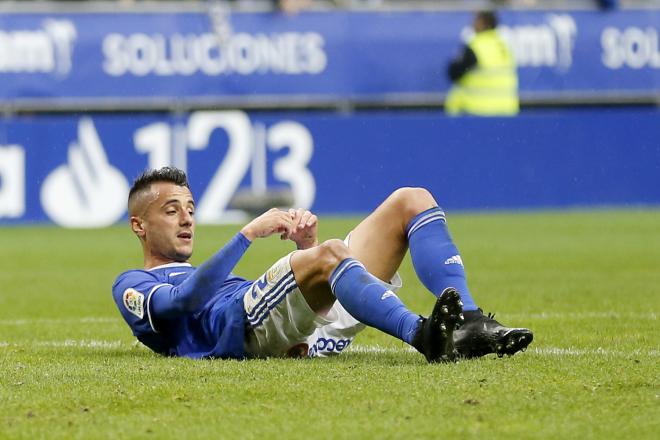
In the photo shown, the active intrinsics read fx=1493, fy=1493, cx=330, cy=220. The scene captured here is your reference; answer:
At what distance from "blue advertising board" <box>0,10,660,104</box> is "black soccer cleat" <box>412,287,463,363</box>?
46.1 ft

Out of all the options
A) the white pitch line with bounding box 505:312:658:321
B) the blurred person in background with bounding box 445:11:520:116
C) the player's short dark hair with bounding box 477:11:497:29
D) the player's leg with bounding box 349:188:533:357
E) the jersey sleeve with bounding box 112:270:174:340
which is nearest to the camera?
the player's leg with bounding box 349:188:533:357

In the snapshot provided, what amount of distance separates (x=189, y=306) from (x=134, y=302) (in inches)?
11.2

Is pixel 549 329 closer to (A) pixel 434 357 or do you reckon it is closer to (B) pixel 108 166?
(A) pixel 434 357

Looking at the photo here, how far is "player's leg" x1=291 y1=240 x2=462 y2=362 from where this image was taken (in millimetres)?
5523

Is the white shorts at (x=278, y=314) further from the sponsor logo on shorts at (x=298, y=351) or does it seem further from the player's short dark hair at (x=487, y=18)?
the player's short dark hair at (x=487, y=18)

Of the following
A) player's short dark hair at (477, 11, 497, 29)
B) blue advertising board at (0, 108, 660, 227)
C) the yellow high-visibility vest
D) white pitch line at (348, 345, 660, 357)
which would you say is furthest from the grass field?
player's short dark hair at (477, 11, 497, 29)

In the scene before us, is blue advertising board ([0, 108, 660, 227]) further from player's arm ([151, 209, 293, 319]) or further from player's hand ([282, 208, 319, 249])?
player's arm ([151, 209, 293, 319])

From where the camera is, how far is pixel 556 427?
4.50m

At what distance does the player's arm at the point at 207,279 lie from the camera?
5.82 meters

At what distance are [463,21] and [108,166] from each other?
5.53m

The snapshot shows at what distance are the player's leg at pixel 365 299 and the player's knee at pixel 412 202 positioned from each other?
45 centimetres

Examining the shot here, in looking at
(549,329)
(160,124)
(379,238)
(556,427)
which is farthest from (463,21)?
(556,427)

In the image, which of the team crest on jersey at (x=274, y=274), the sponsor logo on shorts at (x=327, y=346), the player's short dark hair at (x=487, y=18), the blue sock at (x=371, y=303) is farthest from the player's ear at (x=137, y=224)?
the player's short dark hair at (x=487, y=18)

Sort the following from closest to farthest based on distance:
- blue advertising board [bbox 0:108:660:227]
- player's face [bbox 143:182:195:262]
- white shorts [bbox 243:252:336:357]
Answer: white shorts [bbox 243:252:336:357]
player's face [bbox 143:182:195:262]
blue advertising board [bbox 0:108:660:227]
